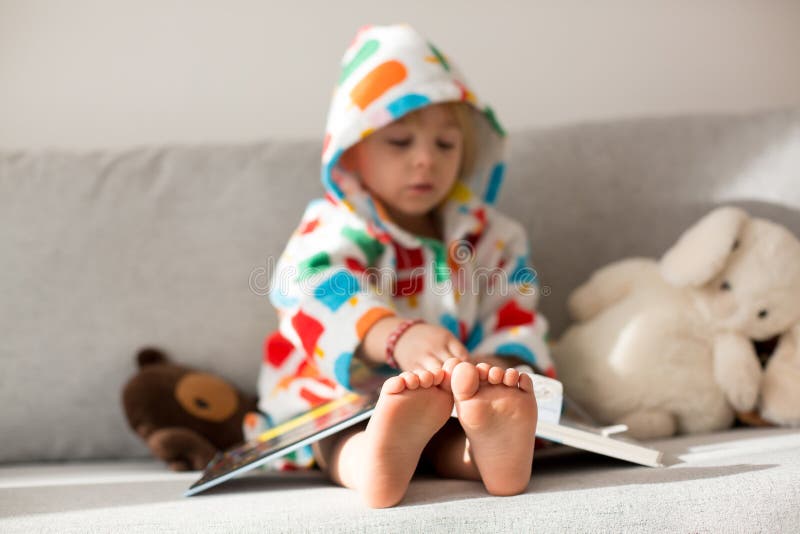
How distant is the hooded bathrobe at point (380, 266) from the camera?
117 cm

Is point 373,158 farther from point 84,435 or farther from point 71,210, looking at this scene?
point 84,435

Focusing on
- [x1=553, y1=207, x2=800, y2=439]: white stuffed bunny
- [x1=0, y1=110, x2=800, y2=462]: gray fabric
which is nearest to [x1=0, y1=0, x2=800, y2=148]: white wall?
[x1=0, y1=110, x2=800, y2=462]: gray fabric

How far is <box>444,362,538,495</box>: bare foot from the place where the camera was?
0.78m

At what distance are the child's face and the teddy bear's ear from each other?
1.41ft

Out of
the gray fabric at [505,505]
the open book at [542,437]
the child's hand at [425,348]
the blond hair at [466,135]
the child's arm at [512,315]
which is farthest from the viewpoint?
the blond hair at [466,135]

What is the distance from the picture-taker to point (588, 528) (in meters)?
0.71

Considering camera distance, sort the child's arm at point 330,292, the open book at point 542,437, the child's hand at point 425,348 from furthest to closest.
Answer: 1. the child's arm at point 330,292
2. the child's hand at point 425,348
3. the open book at point 542,437

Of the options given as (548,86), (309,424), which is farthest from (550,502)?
(548,86)

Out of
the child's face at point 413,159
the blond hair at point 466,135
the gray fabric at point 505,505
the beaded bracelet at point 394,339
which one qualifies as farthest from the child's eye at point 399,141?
the gray fabric at point 505,505

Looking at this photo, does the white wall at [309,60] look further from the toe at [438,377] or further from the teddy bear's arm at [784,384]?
the toe at [438,377]

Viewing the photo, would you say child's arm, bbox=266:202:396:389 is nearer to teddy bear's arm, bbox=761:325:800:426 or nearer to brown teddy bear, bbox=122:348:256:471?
brown teddy bear, bbox=122:348:256:471

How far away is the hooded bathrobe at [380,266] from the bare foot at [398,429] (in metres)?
0.34

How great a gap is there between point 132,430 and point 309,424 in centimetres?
40

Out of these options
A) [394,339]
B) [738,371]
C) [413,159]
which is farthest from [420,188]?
[738,371]
